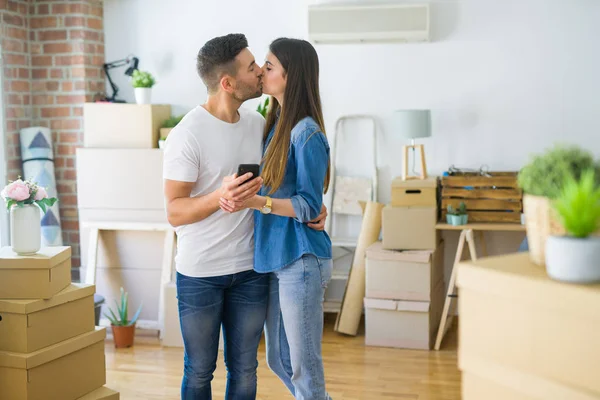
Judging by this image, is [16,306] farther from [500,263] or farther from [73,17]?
[73,17]

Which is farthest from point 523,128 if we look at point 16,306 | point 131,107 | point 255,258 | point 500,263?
point 500,263

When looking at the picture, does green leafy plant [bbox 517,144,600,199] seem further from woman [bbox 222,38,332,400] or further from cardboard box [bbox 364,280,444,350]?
cardboard box [bbox 364,280,444,350]

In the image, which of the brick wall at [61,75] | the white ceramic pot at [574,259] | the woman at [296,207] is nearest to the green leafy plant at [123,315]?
the brick wall at [61,75]

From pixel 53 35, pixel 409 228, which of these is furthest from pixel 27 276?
pixel 53 35

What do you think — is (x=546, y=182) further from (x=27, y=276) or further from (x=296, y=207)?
(x=27, y=276)

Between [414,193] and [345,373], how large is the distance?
4.04ft

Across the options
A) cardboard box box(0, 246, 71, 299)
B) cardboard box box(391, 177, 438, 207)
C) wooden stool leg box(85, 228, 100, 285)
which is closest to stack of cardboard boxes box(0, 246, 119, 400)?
cardboard box box(0, 246, 71, 299)

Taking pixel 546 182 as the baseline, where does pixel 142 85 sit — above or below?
above

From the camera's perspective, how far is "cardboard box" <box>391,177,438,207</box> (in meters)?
4.79

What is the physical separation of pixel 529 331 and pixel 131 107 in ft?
13.7

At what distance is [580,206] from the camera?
48.5 inches

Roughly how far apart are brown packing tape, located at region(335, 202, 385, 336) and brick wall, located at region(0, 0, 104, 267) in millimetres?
1969

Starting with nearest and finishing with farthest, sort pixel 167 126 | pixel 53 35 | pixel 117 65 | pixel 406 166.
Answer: pixel 406 166
pixel 167 126
pixel 53 35
pixel 117 65

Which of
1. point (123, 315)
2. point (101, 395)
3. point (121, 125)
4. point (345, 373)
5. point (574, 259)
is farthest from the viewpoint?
point (121, 125)
